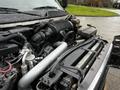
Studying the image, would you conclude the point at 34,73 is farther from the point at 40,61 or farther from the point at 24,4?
the point at 24,4

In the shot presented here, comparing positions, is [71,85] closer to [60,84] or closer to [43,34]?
[60,84]

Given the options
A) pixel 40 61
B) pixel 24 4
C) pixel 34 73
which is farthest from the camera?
pixel 24 4

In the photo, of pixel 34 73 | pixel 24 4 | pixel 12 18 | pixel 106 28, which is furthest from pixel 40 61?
pixel 106 28

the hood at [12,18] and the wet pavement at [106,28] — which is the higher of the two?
the hood at [12,18]

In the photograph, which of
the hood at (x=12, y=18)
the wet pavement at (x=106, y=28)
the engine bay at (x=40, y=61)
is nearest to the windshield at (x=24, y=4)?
the hood at (x=12, y=18)

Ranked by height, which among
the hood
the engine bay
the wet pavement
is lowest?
the wet pavement

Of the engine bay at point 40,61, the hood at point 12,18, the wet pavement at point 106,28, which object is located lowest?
the wet pavement at point 106,28

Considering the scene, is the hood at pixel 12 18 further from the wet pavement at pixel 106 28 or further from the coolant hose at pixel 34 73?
the wet pavement at pixel 106 28

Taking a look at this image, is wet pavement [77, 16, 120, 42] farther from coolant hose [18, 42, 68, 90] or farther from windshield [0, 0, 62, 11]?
coolant hose [18, 42, 68, 90]

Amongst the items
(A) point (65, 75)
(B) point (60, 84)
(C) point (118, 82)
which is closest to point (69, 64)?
(A) point (65, 75)

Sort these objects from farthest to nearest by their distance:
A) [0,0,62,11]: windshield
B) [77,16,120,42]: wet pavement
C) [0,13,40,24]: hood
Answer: [77,16,120,42]: wet pavement < [0,0,62,11]: windshield < [0,13,40,24]: hood

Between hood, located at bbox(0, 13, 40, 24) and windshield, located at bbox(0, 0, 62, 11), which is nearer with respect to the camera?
hood, located at bbox(0, 13, 40, 24)

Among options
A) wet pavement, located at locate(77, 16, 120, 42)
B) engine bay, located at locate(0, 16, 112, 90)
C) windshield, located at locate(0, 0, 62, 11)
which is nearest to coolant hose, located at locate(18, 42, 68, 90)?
engine bay, located at locate(0, 16, 112, 90)

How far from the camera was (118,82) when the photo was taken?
3.74 metres
